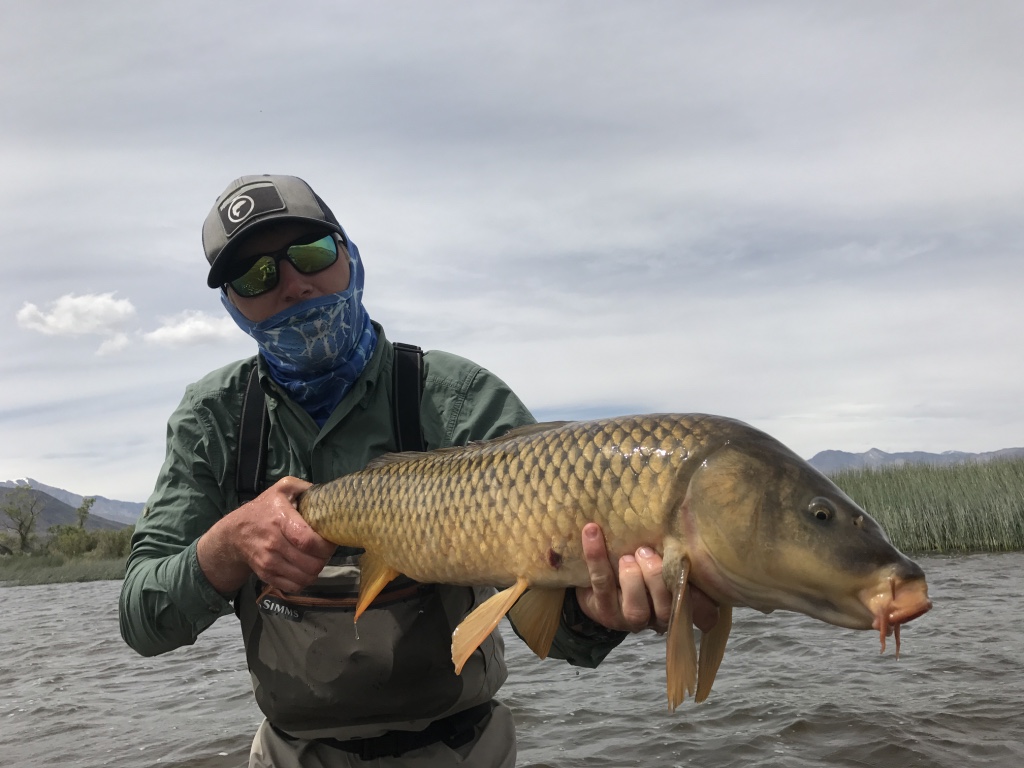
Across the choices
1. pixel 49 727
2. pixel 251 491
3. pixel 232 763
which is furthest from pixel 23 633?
pixel 251 491

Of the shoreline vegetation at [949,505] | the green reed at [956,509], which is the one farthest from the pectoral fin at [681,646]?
the shoreline vegetation at [949,505]

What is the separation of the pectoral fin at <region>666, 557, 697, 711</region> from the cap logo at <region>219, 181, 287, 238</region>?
175 cm

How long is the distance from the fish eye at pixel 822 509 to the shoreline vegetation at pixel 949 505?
11329 millimetres

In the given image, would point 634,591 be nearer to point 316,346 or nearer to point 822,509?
point 822,509

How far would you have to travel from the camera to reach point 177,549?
262 cm

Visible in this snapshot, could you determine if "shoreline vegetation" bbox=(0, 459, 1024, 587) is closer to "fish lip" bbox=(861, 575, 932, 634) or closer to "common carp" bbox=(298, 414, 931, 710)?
"common carp" bbox=(298, 414, 931, 710)

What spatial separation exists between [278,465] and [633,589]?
53.9 inches

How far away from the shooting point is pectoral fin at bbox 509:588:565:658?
82.3 inches

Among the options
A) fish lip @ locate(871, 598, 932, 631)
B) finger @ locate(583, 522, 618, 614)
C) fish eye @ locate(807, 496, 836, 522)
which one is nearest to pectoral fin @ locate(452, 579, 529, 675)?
finger @ locate(583, 522, 618, 614)

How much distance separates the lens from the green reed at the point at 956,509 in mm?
12297

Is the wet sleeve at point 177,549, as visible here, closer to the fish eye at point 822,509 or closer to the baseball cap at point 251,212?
the baseball cap at point 251,212

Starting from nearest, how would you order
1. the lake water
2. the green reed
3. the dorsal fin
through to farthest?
the dorsal fin
the lake water
the green reed

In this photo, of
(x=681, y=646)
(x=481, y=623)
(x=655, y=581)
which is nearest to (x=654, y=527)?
(x=655, y=581)

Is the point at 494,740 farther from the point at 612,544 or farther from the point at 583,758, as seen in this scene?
the point at 583,758
